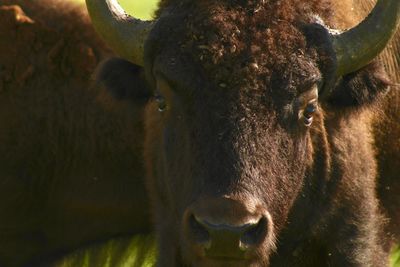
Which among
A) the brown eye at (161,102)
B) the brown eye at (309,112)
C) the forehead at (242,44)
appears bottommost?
the brown eye at (161,102)

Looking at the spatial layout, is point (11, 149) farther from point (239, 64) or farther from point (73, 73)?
point (239, 64)

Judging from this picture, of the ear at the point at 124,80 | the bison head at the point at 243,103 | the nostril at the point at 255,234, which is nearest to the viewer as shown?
the nostril at the point at 255,234

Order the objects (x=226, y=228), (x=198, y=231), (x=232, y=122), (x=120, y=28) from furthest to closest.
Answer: (x=120, y=28) < (x=232, y=122) < (x=198, y=231) < (x=226, y=228)

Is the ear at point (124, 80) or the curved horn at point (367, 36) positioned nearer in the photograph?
the curved horn at point (367, 36)

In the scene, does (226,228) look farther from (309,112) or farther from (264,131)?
(309,112)

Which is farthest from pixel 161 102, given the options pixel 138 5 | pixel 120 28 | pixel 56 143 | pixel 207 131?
pixel 138 5

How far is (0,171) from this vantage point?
11070mm

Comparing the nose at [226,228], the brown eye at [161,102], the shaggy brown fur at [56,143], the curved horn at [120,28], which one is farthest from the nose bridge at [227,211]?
the shaggy brown fur at [56,143]

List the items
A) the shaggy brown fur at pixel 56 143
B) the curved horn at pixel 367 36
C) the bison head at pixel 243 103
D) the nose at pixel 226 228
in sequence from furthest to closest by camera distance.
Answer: the shaggy brown fur at pixel 56 143, the curved horn at pixel 367 36, the bison head at pixel 243 103, the nose at pixel 226 228

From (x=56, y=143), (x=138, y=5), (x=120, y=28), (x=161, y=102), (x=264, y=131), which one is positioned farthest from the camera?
(x=138, y=5)

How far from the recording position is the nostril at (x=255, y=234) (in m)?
7.99

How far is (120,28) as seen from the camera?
9.21 m

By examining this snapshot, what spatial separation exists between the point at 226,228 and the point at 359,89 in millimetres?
1711

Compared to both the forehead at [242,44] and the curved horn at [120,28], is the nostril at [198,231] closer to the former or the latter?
the forehead at [242,44]
